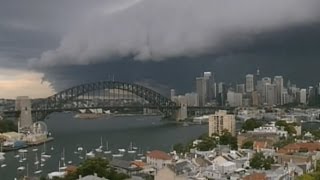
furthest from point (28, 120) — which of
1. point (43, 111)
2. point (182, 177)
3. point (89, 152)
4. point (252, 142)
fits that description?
point (182, 177)

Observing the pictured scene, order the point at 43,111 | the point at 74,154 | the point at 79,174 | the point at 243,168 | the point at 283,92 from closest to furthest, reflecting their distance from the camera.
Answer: the point at 79,174 → the point at 243,168 → the point at 74,154 → the point at 43,111 → the point at 283,92

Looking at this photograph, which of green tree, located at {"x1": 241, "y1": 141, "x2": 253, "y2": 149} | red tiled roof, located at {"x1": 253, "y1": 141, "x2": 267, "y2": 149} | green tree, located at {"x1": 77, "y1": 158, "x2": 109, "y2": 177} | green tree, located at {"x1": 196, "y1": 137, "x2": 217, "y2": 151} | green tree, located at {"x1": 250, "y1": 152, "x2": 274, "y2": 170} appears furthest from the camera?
green tree, located at {"x1": 241, "y1": 141, "x2": 253, "y2": 149}

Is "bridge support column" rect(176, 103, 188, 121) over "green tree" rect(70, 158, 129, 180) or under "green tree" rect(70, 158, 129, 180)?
over

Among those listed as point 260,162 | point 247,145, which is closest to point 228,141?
point 247,145

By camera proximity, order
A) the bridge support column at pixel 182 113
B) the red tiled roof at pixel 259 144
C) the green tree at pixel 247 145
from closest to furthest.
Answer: the red tiled roof at pixel 259 144, the green tree at pixel 247 145, the bridge support column at pixel 182 113

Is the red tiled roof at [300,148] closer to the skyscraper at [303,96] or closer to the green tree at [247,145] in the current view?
the green tree at [247,145]

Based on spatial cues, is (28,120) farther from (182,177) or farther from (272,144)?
(182,177)

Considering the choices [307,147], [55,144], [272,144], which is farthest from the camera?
[55,144]

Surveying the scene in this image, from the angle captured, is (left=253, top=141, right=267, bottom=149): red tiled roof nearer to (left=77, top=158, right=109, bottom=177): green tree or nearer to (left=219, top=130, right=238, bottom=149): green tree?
(left=219, top=130, right=238, bottom=149): green tree

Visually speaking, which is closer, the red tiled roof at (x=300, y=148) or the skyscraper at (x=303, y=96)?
the red tiled roof at (x=300, y=148)

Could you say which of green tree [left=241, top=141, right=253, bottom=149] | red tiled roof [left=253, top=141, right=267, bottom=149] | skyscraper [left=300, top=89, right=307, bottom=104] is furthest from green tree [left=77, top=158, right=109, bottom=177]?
skyscraper [left=300, top=89, right=307, bottom=104]

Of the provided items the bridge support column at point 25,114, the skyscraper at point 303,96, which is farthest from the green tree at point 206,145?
the skyscraper at point 303,96
